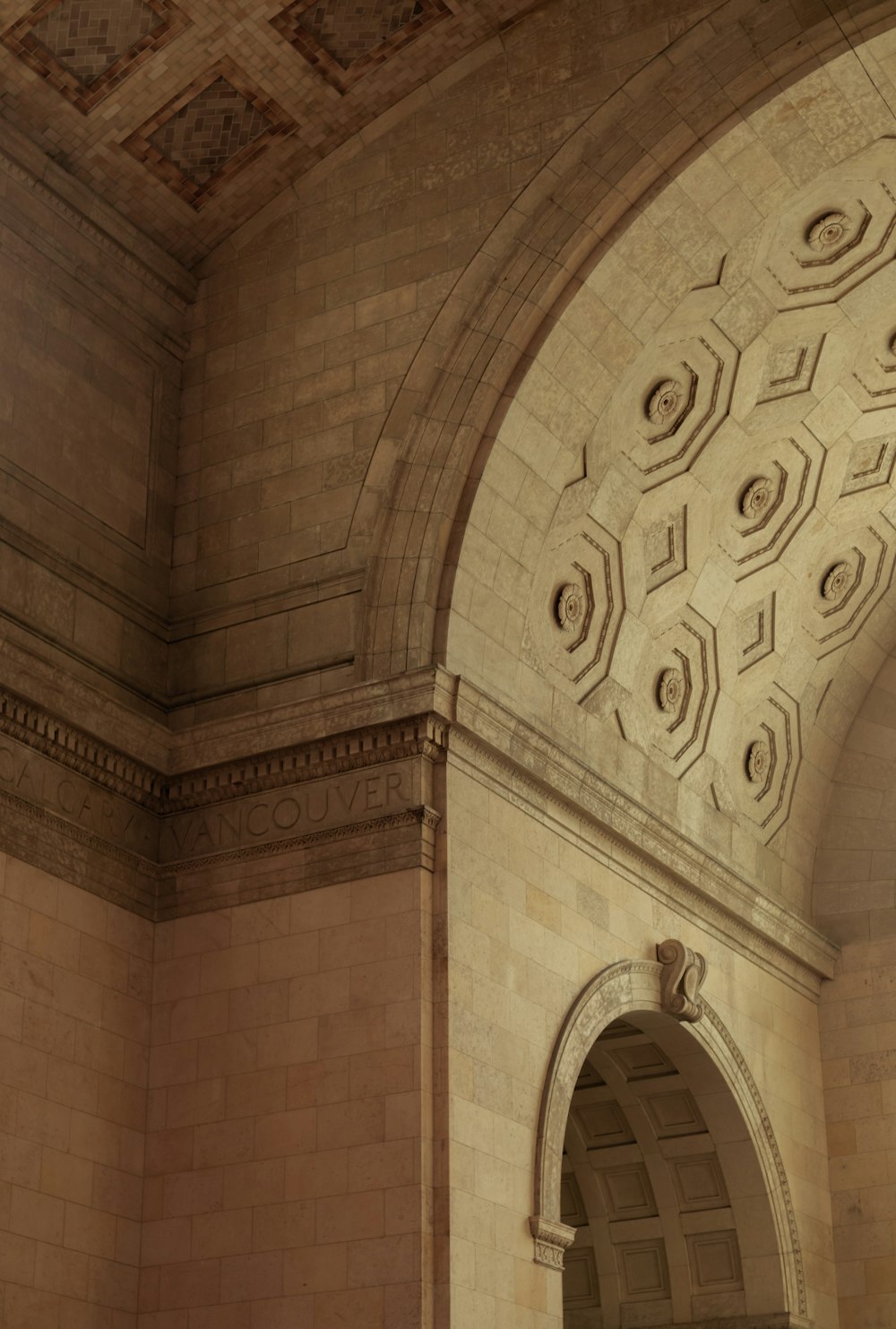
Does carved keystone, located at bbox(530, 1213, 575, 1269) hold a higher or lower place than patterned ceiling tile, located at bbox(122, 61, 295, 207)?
lower

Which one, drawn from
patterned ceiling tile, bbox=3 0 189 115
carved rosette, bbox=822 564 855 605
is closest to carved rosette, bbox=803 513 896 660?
carved rosette, bbox=822 564 855 605

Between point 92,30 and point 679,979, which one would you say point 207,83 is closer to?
point 92,30

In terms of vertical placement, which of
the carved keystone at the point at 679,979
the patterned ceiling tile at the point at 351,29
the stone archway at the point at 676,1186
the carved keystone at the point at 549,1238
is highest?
the patterned ceiling tile at the point at 351,29

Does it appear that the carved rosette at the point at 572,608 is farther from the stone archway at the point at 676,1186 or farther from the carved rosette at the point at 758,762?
the carved rosette at the point at 758,762

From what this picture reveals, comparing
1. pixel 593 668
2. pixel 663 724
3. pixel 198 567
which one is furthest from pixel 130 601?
pixel 663 724

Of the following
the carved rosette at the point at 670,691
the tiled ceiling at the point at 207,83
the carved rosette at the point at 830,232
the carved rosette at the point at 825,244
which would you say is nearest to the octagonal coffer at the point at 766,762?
the carved rosette at the point at 670,691

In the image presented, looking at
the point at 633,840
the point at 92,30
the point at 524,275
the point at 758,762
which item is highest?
the point at 92,30

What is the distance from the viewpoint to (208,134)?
14.5 m

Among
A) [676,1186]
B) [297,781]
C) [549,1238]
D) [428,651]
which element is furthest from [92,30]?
[676,1186]

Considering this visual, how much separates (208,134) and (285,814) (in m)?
5.34

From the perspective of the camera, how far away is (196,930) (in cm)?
1312

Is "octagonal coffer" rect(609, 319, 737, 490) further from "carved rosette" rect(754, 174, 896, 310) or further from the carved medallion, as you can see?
"carved rosette" rect(754, 174, 896, 310)

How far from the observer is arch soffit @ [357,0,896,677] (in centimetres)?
1309

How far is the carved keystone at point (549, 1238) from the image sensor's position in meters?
12.1
